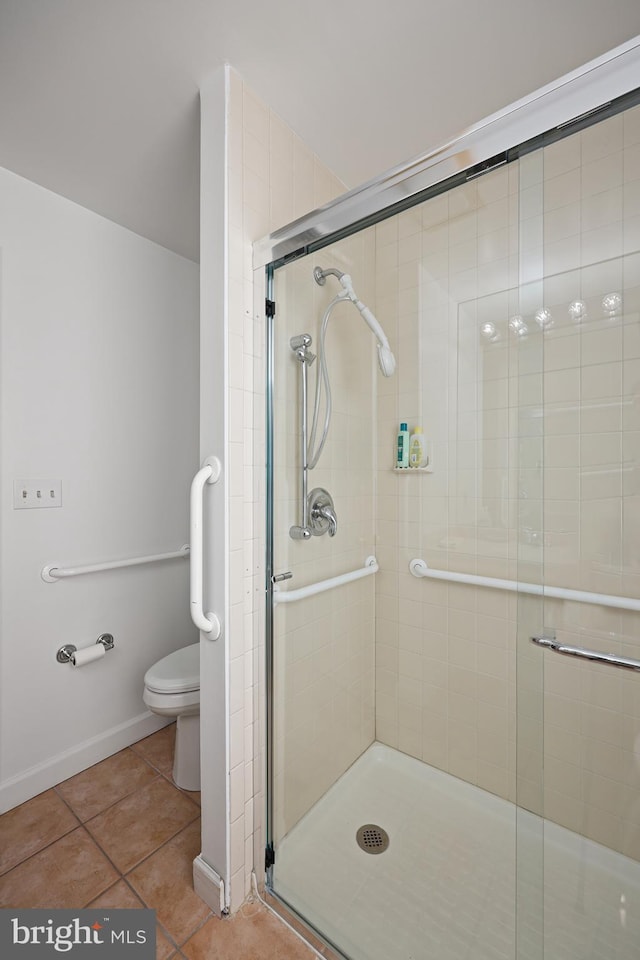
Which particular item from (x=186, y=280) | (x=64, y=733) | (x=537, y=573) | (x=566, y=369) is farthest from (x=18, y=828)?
(x=186, y=280)

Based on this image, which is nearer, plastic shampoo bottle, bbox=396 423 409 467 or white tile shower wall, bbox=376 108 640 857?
white tile shower wall, bbox=376 108 640 857

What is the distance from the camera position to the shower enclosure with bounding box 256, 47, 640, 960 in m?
0.90

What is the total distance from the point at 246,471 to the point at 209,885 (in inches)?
47.2

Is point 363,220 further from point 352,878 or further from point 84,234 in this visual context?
point 352,878

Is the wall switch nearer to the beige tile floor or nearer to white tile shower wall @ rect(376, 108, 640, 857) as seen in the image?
the beige tile floor

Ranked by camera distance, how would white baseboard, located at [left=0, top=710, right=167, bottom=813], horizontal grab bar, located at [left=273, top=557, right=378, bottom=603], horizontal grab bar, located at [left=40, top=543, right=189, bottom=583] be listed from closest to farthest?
horizontal grab bar, located at [left=273, top=557, right=378, bottom=603], white baseboard, located at [left=0, top=710, right=167, bottom=813], horizontal grab bar, located at [left=40, top=543, right=189, bottom=583]

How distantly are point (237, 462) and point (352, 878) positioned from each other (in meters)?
1.27

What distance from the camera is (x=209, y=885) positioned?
128 centimetres

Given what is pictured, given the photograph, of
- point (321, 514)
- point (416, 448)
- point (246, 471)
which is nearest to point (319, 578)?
point (321, 514)

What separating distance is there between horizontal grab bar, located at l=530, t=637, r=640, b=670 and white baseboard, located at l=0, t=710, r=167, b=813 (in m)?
1.97

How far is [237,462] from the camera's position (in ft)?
4.19

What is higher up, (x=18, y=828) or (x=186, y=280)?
(x=186, y=280)

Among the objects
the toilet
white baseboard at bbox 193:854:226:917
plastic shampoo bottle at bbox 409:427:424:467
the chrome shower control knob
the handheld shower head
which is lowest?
white baseboard at bbox 193:854:226:917
